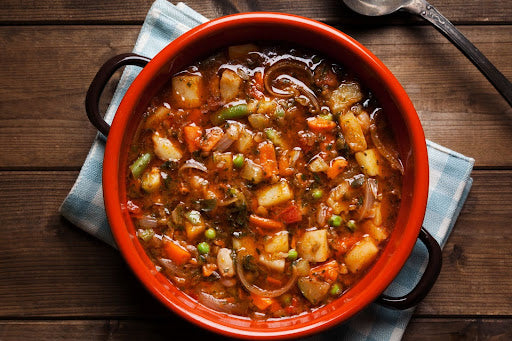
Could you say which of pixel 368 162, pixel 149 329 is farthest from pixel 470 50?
pixel 149 329

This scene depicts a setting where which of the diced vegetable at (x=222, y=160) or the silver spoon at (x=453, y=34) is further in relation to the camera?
the silver spoon at (x=453, y=34)

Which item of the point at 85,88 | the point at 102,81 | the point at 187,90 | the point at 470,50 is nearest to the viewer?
the point at 102,81

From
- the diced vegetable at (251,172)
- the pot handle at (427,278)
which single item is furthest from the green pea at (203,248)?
the pot handle at (427,278)

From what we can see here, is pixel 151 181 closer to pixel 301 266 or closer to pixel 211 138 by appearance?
pixel 211 138

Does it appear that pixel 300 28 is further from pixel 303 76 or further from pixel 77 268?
pixel 77 268

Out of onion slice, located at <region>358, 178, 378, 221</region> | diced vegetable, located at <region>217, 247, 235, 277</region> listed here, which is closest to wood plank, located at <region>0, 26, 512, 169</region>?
onion slice, located at <region>358, 178, 378, 221</region>

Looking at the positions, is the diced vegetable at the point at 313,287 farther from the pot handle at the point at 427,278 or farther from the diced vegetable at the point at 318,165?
the diced vegetable at the point at 318,165

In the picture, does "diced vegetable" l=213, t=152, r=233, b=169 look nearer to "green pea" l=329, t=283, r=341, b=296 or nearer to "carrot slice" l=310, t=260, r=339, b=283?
"carrot slice" l=310, t=260, r=339, b=283
